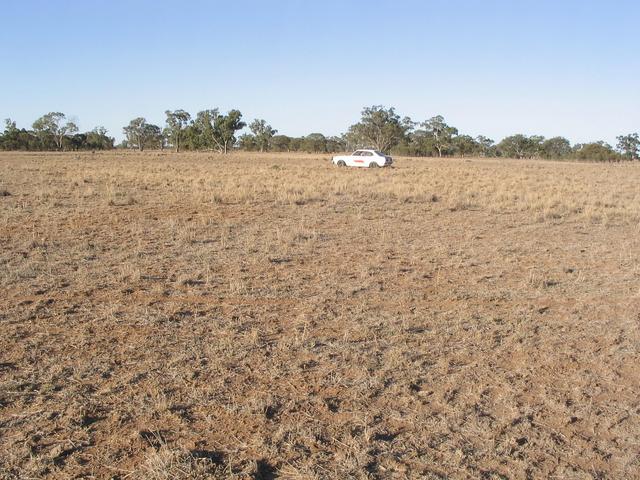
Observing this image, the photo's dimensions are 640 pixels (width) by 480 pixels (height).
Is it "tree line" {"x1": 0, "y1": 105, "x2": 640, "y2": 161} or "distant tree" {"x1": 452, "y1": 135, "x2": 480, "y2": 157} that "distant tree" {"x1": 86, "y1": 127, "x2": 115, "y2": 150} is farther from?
"distant tree" {"x1": 452, "y1": 135, "x2": 480, "y2": 157}

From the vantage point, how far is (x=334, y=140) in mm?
97438

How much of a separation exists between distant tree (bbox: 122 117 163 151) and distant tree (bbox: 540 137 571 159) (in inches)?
2703

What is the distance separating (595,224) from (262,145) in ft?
283

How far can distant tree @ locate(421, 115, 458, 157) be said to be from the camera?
85562 mm

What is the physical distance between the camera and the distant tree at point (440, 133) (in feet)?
281

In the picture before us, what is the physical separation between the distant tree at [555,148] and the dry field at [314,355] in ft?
270

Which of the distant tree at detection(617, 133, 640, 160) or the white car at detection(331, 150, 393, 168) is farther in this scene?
the distant tree at detection(617, 133, 640, 160)

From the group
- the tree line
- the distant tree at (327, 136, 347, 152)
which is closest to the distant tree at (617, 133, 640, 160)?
the tree line

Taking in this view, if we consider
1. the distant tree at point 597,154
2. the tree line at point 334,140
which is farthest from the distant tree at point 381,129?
the distant tree at point 597,154

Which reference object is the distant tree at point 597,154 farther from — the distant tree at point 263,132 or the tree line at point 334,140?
the distant tree at point 263,132

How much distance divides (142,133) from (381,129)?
4847 cm

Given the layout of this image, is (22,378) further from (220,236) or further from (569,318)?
(220,236)

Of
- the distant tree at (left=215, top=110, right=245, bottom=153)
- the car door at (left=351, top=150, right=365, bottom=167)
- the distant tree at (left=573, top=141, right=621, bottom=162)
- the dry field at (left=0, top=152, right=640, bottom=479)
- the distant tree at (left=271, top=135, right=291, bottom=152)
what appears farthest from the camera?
the distant tree at (left=271, top=135, right=291, bottom=152)

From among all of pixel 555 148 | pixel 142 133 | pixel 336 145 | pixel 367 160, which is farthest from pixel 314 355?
pixel 142 133
